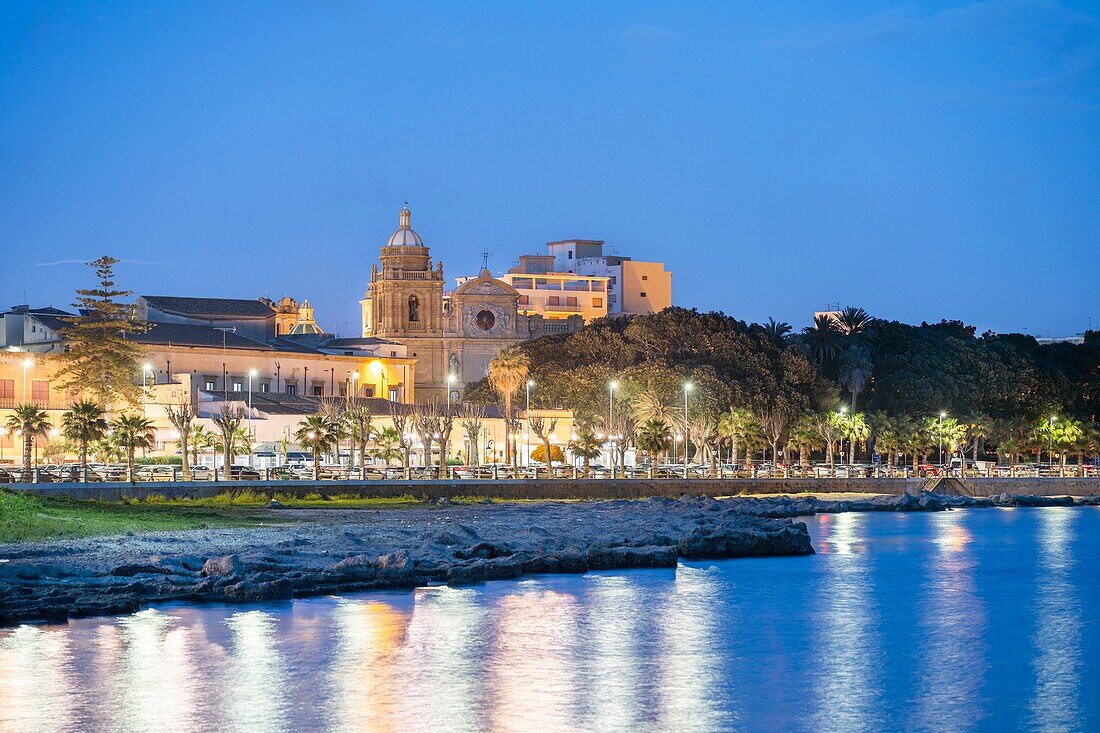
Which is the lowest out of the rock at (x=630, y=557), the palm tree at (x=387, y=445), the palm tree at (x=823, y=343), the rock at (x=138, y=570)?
the rock at (x=630, y=557)

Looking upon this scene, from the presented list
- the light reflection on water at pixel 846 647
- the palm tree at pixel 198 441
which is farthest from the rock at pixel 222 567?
the palm tree at pixel 198 441

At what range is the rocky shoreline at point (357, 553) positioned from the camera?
2972 centimetres

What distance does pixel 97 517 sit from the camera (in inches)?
1748

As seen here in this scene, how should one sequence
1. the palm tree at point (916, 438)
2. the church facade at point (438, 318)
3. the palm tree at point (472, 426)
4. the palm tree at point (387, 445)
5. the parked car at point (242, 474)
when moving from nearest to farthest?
the parked car at point (242, 474) < the palm tree at point (387, 445) < the palm tree at point (472, 426) < the palm tree at point (916, 438) < the church facade at point (438, 318)

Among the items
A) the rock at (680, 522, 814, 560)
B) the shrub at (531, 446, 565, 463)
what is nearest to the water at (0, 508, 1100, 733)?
the rock at (680, 522, 814, 560)

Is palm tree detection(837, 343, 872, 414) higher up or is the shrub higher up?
palm tree detection(837, 343, 872, 414)

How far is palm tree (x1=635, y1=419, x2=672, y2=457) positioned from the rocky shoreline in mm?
18579

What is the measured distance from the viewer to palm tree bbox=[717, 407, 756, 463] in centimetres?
8025

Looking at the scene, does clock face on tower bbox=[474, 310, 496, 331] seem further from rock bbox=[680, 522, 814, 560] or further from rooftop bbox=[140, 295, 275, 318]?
rock bbox=[680, 522, 814, 560]

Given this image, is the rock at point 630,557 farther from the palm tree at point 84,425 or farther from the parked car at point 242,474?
the palm tree at point 84,425

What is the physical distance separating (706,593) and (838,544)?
14.8 metres

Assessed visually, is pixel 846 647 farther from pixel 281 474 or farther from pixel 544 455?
pixel 544 455

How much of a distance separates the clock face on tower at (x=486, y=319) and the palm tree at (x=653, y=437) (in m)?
53.4

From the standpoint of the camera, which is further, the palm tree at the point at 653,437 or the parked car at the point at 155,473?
the palm tree at the point at 653,437
